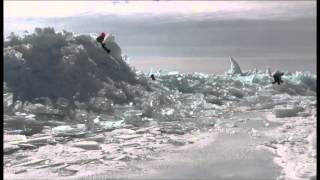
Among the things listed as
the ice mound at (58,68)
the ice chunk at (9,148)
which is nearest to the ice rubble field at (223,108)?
the ice mound at (58,68)

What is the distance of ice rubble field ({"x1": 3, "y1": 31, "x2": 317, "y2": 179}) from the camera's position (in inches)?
685

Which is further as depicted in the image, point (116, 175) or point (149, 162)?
point (149, 162)

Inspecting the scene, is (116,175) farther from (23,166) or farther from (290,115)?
(290,115)

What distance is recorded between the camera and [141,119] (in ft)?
90.6

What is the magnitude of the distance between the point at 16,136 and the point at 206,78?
68.5ft

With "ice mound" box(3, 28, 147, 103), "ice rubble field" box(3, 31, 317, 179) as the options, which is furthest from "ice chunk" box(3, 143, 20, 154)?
"ice mound" box(3, 28, 147, 103)

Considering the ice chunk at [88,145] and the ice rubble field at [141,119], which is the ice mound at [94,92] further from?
the ice chunk at [88,145]

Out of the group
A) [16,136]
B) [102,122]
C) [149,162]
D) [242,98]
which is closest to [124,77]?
[102,122]

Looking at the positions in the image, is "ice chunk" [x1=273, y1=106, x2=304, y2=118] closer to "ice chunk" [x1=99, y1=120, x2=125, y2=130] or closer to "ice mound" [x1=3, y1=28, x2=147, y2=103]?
"ice mound" [x1=3, y1=28, x2=147, y2=103]

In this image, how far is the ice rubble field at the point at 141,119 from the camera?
17391 mm

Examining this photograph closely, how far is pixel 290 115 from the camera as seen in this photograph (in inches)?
1192

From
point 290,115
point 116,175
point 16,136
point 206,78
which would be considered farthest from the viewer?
point 206,78

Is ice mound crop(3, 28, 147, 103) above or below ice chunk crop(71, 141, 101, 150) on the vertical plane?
above

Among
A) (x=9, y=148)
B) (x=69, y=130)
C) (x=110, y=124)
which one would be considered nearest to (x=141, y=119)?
(x=110, y=124)
